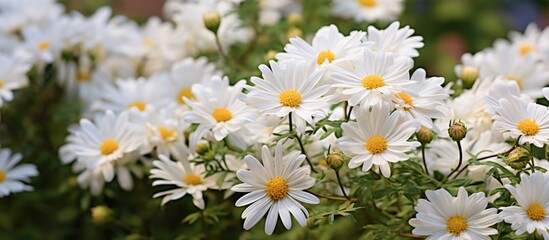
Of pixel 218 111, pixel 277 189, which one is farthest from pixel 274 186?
pixel 218 111

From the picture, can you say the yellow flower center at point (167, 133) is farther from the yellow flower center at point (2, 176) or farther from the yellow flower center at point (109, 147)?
the yellow flower center at point (2, 176)

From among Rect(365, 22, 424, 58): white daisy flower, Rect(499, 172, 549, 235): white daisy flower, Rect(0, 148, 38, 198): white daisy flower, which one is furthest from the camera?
Rect(0, 148, 38, 198): white daisy flower

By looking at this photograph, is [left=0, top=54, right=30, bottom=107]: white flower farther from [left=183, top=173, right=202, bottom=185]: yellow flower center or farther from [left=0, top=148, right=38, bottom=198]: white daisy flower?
[left=183, top=173, right=202, bottom=185]: yellow flower center

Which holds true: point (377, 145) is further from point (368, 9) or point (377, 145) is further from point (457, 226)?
point (368, 9)

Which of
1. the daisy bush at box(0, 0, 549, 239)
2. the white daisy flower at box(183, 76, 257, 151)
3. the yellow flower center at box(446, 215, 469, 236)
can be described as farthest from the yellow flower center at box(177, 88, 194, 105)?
the yellow flower center at box(446, 215, 469, 236)

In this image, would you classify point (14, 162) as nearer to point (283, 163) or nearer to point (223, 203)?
point (223, 203)

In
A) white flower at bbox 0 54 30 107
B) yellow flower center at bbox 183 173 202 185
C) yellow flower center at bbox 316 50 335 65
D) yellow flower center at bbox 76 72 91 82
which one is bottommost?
yellow flower center at bbox 183 173 202 185
